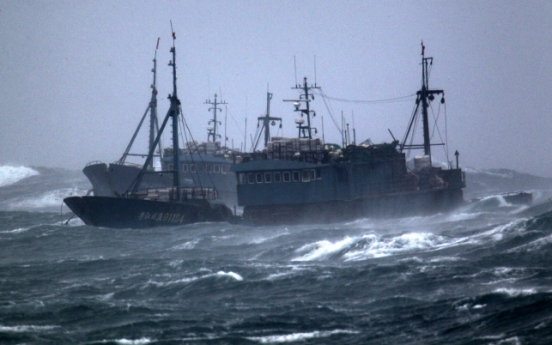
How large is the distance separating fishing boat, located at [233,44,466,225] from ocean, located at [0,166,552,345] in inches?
647

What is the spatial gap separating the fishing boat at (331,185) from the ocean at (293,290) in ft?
53.9

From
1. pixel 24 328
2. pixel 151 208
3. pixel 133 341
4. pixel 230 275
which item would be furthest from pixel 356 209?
pixel 133 341

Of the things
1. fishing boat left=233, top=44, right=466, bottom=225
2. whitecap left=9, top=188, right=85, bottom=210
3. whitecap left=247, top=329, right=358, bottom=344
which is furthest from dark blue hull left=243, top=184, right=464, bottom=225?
whitecap left=9, top=188, right=85, bottom=210

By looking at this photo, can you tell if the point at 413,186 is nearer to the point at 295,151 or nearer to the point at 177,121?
the point at 295,151

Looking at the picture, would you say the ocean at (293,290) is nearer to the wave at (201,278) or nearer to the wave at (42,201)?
the wave at (201,278)

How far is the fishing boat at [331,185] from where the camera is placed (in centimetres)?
5138

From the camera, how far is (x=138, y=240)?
37.6 meters

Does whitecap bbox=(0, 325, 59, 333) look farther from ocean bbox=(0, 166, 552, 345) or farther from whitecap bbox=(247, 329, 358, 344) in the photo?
whitecap bbox=(247, 329, 358, 344)

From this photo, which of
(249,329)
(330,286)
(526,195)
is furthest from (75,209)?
(526,195)

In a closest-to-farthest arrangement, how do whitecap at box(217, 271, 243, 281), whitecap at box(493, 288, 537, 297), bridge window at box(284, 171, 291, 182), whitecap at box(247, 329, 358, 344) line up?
whitecap at box(247, 329, 358, 344), whitecap at box(493, 288, 537, 297), whitecap at box(217, 271, 243, 281), bridge window at box(284, 171, 291, 182)

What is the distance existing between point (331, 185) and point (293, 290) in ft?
106

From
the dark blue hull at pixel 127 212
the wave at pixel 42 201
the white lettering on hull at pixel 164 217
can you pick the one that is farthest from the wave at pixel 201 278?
the wave at pixel 42 201

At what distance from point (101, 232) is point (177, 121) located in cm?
1196

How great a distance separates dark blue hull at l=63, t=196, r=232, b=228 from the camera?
4456 centimetres
